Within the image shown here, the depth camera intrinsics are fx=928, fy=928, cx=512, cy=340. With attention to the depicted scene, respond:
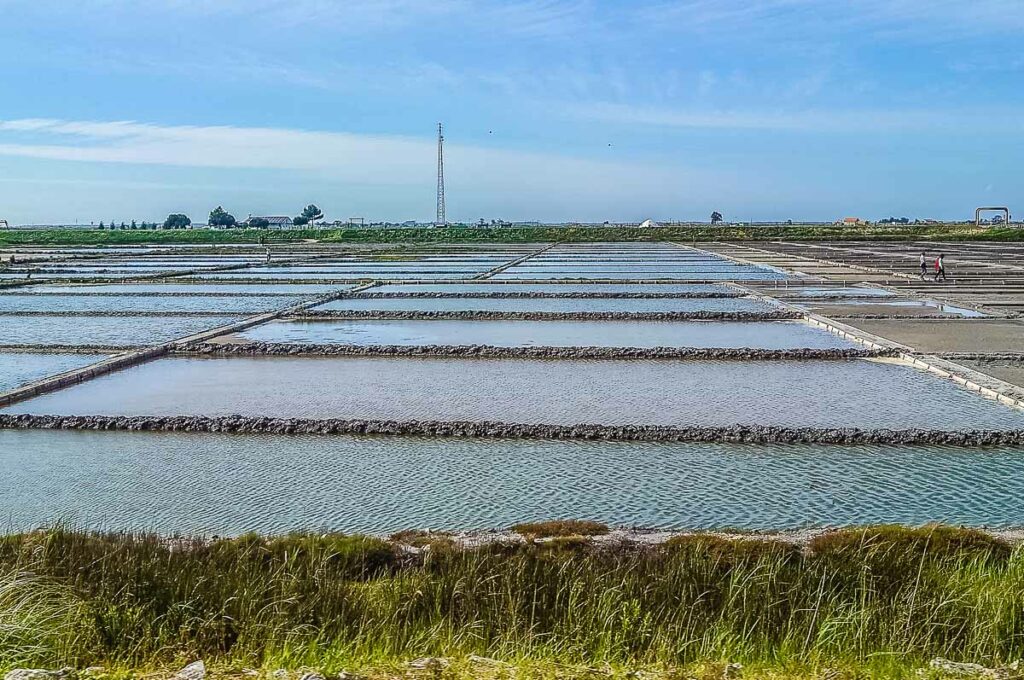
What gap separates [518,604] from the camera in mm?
3928

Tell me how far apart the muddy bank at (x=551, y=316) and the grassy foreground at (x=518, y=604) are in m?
11.0

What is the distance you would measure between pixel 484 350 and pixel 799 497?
6.49 meters

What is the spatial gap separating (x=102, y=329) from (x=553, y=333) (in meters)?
7.09

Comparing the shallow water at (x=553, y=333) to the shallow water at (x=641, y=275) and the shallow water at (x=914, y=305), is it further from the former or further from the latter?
the shallow water at (x=641, y=275)

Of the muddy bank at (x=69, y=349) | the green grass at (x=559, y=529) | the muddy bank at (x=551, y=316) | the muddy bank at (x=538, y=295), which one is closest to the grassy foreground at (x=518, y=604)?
the green grass at (x=559, y=529)

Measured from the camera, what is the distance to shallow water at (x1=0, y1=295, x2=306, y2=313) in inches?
691

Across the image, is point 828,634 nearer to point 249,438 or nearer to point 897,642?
point 897,642

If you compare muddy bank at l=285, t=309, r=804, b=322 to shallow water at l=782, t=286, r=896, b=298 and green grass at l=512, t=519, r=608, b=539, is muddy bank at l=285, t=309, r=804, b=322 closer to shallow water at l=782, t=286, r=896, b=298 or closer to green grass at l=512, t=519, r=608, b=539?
shallow water at l=782, t=286, r=896, b=298

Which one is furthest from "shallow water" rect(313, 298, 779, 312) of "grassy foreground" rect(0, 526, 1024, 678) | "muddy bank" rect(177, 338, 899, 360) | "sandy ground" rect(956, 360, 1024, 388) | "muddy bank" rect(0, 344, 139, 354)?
"grassy foreground" rect(0, 526, 1024, 678)

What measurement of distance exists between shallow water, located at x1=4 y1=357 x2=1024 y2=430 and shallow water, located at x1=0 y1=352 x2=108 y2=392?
66 centimetres

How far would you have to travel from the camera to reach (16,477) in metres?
6.62

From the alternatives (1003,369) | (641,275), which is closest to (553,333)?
(1003,369)

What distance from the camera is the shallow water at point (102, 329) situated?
13.2m

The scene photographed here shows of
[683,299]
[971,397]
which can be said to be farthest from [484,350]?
[683,299]
